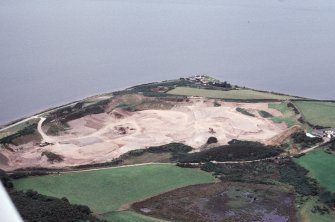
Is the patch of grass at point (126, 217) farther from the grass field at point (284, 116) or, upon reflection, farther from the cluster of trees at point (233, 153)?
the grass field at point (284, 116)

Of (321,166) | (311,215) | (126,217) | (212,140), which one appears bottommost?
(311,215)

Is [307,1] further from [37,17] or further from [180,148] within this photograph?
[180,148]

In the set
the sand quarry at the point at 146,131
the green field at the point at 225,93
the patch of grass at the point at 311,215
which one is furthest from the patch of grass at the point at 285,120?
the patch of grass at the point at 311,215

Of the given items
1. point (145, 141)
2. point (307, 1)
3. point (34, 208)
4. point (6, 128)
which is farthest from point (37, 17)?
point (307, 1)

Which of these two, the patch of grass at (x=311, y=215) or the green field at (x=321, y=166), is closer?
the patch of grass at (x=311, y=215)

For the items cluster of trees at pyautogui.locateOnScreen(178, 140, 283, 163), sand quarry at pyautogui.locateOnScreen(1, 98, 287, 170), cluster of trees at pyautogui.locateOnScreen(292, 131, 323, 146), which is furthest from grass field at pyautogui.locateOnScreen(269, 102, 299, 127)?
cluster of trees at pyautogui.locateOnScreen(178, 140, 283, 163)

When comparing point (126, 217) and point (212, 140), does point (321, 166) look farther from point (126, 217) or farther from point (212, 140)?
point (126, 217)

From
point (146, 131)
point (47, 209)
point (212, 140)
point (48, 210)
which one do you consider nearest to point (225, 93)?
point (212, 140)
